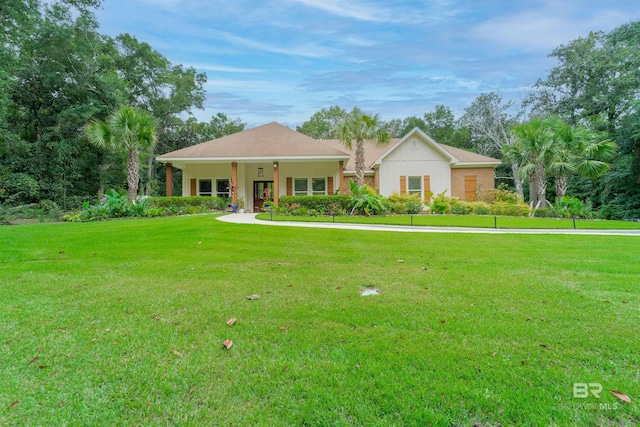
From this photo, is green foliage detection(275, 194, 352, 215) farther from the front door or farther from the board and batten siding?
the board and batten siding

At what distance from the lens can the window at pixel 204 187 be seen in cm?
1980

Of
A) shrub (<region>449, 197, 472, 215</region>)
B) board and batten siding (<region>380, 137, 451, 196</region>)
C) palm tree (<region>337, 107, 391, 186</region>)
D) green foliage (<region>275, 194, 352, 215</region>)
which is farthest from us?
board and batten siding (<region>380, 137, 451, 196</region>)

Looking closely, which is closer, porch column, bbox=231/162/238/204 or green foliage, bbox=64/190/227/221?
green foliage, bbox=64/190/227/221

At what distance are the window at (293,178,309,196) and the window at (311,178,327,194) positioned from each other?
0.42 m

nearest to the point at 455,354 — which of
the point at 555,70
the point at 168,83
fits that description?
the point at 555,70

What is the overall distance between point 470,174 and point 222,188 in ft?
53.7

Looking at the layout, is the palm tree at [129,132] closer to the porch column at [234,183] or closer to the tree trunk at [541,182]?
the porch column at [234,183]

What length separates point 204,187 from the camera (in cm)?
1989

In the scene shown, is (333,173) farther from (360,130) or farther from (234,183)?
(234,183)

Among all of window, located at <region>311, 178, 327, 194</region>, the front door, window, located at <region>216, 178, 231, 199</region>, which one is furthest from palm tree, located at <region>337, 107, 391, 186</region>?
window, located at <region>216, 178, 231, 199</region>

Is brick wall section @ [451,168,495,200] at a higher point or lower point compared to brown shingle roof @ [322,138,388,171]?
lower

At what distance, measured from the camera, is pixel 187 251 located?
6.43m

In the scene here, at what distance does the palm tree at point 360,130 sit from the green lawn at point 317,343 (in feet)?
40.0

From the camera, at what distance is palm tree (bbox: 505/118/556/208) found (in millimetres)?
16094
